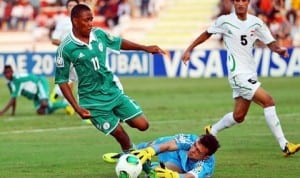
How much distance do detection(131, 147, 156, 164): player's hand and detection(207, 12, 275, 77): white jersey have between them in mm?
3253

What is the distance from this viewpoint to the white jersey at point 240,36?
14.8 m

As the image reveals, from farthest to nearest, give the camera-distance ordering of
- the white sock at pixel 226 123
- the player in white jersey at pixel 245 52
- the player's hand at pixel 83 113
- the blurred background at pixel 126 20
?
the blurred background at pixel 126 20 < the white sock at pixel 226 123 < the player in white jersey at pixel 245 52 < the player's hand at pixel 83 113

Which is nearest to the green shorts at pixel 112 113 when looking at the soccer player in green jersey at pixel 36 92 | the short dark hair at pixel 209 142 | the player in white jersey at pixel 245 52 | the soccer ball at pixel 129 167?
the soccer ball at pixel 129 167

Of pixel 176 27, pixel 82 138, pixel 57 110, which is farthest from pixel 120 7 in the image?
pixel 82 138

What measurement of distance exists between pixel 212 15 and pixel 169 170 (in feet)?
102

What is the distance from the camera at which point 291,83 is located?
31.2m

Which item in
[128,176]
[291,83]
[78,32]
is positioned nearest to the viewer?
[128,176]

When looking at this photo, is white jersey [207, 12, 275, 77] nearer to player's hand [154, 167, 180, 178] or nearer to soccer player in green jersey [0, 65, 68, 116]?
player's hand [154, 167, 180, 178]

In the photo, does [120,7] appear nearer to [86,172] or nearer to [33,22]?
[33,22]

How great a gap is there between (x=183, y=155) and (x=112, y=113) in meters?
1.19

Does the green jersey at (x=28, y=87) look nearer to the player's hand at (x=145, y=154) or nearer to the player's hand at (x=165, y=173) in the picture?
the player's hand at (x=145, y=154)

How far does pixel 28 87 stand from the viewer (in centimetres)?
2305

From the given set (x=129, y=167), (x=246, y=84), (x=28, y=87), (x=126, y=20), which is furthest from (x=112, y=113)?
(x=126, y=20)

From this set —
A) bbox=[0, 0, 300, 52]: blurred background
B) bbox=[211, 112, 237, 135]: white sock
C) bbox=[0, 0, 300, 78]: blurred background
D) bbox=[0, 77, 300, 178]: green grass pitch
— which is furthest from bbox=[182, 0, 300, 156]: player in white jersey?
bbox=[0, 0, 300, 52]: blurred background
